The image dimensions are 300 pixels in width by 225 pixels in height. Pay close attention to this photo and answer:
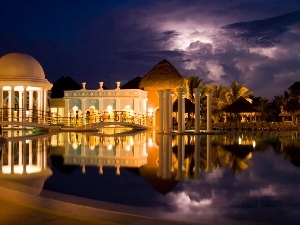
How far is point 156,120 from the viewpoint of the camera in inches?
1523

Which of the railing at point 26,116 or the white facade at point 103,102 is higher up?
the white facade at point 103,102

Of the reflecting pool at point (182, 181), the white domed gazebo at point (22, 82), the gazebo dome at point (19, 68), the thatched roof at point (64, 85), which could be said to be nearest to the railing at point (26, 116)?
the white domed gazebo at point (22, 82)

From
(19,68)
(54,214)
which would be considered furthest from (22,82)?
(54,214)

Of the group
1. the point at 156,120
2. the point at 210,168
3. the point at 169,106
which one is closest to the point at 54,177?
the point at 210,168

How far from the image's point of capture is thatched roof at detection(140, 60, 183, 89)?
42.9m

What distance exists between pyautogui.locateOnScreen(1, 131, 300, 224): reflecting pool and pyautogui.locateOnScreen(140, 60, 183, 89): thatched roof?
3021 centimetres

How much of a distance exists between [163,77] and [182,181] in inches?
1406

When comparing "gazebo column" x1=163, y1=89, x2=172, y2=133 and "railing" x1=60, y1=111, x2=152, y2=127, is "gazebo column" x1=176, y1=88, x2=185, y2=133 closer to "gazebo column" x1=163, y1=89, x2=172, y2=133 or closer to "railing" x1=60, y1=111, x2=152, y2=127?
"gazebo column" x1=163, y1=89, x2=172, y2=133

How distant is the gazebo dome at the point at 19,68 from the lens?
27828 millimetres

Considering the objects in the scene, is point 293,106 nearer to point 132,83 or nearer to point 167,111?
point 167,111

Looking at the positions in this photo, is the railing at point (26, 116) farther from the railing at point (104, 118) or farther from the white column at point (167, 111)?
the white column at point (167, 111)

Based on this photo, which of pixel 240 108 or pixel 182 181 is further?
pixel 240 108

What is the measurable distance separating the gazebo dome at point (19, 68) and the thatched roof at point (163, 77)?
610 inches

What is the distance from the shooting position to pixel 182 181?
25.3ft
